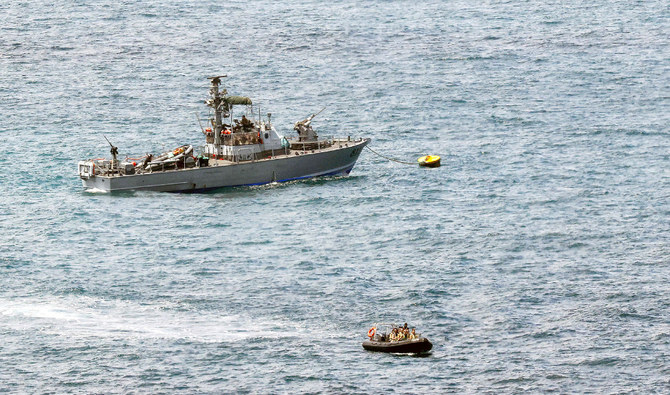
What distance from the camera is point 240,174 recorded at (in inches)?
5999

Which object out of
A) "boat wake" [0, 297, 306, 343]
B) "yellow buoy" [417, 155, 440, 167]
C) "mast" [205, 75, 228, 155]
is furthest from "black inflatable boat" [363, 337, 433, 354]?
"yellow buoy" [417, 155, 440, 167]

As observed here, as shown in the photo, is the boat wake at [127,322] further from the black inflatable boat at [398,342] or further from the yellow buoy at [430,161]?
the yellow buoy at [430,161]

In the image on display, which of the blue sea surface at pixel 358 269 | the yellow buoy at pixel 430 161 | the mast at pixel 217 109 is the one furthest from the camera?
the yellow buoy at pixel 430 161

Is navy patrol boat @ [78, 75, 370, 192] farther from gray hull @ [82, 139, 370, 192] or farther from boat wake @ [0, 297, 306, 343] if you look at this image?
boat wake @ [0, 297, 306, 343]

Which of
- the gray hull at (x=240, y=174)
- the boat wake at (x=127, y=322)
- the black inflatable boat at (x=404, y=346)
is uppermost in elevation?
the gray hull at (x=240, y=174)

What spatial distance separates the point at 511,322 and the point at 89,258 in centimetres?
3887

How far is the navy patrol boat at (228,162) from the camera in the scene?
14975 cm

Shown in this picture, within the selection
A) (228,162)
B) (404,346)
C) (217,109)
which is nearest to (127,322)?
(404,346)

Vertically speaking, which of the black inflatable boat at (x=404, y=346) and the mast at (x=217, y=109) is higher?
the mast at (x=217, y=109)

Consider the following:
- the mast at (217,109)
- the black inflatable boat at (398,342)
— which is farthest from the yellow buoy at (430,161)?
the black inflatable boat at (398,342)

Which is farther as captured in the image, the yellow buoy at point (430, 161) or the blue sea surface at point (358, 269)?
the yellow buoy at point (430, 161)

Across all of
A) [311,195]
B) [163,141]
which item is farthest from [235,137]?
[163,141]

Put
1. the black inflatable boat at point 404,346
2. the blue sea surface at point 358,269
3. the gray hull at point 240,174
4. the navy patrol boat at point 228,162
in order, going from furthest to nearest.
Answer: the navy patrol boat at point 228,162 < the gray hull at point 240,174 < the black inflatable boat at point 404,346 < the blue sea surface at point 358,269

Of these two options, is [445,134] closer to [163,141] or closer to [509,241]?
[163,141]
